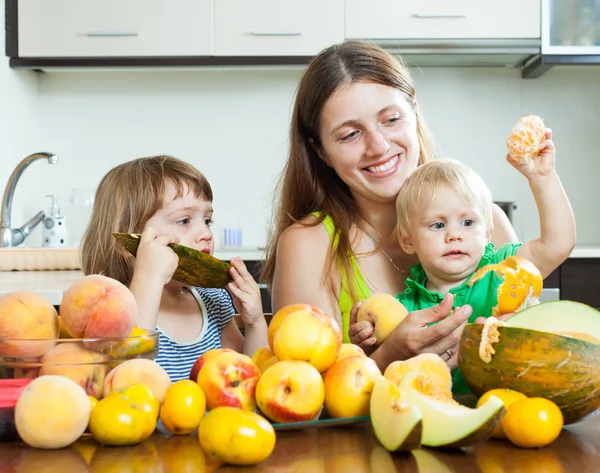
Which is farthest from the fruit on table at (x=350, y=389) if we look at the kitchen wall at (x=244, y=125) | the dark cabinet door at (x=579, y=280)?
the kitchen wall at (x=244, y=125)

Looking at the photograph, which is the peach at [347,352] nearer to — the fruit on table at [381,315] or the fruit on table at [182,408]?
the fruit on table at [182,408]

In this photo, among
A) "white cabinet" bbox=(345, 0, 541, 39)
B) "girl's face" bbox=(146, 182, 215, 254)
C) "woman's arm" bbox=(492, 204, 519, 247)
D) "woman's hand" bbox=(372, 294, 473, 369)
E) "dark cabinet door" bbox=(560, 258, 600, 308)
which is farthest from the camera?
"white cabinet" bbox=(345, 0, 541, 39)

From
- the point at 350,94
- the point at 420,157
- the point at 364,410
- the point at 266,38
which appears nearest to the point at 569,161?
the point at 266,38

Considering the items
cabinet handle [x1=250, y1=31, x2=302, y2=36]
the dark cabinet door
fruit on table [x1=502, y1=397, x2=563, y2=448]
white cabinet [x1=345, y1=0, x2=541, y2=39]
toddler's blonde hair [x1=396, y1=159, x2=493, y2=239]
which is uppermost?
white cabinet [x1=345, y1=0, x2=541, y2=39]

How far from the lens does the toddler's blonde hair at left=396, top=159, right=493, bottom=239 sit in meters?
1.38

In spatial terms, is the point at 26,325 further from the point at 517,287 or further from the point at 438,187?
the point at 438,187

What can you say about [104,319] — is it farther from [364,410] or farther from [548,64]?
[548,64]

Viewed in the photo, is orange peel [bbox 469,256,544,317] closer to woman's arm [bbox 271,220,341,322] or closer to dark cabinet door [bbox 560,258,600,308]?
woman's arm [bbox 271,220,341,322]

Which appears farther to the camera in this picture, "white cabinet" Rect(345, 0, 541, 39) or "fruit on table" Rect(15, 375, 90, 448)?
"white cabinet" Rect(345, 0, 541, 39)

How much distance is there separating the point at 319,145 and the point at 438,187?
1.24 feet

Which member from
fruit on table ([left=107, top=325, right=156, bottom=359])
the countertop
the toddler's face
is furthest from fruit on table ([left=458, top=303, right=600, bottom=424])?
the countertop

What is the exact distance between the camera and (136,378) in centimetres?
69

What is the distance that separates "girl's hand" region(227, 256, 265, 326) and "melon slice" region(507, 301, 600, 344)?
0.71 m

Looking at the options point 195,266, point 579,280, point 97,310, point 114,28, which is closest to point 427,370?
point 97,310
